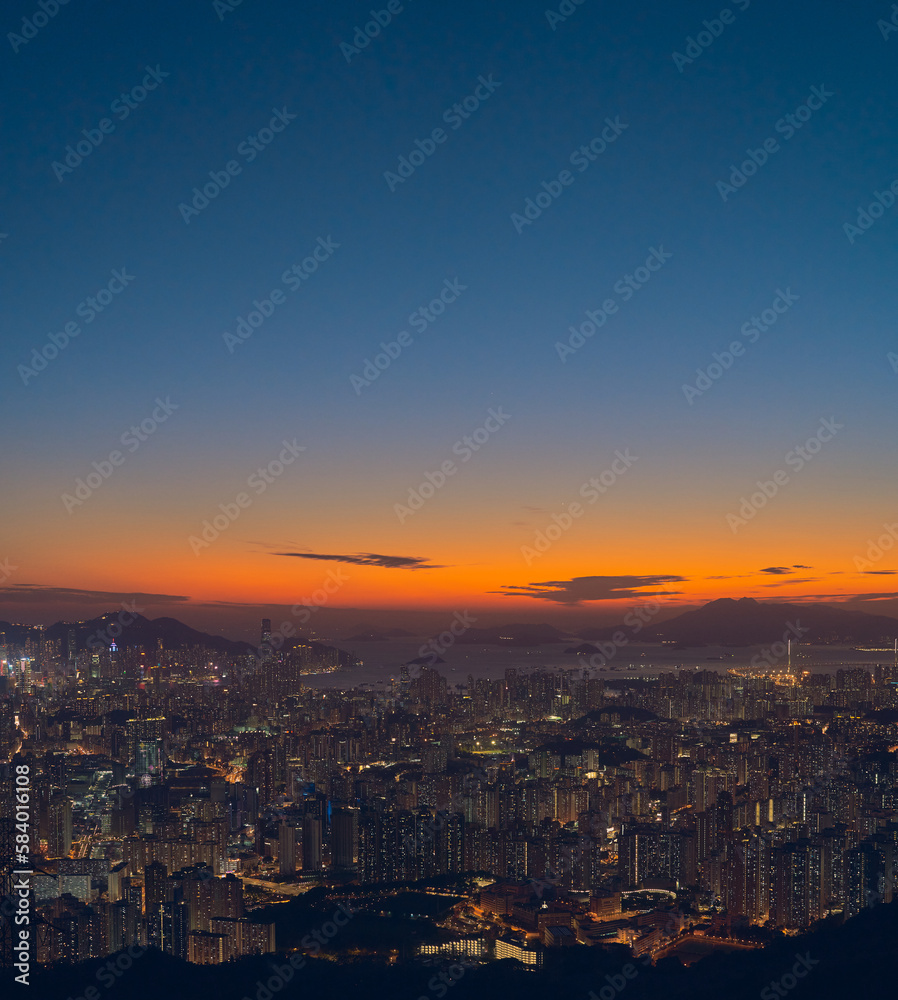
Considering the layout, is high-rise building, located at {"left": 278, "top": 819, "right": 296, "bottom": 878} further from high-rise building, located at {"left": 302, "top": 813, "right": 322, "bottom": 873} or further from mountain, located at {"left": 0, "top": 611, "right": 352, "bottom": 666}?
mountain, located at {"left": 0, "top": 611, "right": 352, "bottom": 666}

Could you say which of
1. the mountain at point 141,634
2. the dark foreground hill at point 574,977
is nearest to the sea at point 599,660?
the mountain at point 141,634

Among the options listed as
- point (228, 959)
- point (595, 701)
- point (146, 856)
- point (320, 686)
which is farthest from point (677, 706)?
point (228, 959)

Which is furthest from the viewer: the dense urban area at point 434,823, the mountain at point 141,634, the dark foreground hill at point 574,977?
the mountain at point 141,634

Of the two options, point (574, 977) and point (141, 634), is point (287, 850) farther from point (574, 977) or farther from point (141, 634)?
point (141, 634)

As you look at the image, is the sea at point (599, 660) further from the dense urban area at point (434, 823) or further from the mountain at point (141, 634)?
the dense urban area at point (434, 823)

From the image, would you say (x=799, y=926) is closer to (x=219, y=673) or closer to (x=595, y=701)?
(x=595, y=701)

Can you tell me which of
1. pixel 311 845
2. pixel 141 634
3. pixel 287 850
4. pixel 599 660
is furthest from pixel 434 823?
pixel 599 660

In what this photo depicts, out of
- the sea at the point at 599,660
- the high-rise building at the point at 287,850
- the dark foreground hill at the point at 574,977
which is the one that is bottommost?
the sea at the point at 599,660

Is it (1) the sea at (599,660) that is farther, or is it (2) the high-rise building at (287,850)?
(1) the sea at (599,660)

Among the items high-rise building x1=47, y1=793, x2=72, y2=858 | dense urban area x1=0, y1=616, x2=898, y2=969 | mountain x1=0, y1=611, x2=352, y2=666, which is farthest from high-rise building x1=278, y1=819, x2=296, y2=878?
mountain x1=0, y1=611, x2=352, y2=666
